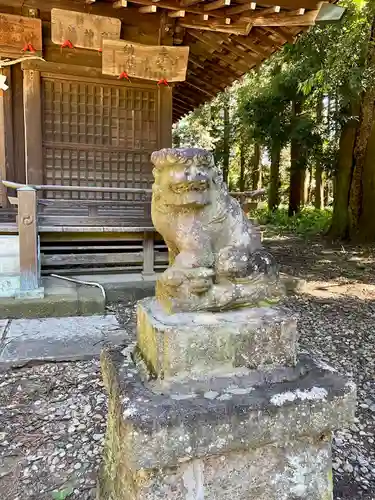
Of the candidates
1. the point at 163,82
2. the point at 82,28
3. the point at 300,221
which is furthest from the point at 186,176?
the point at 300,221

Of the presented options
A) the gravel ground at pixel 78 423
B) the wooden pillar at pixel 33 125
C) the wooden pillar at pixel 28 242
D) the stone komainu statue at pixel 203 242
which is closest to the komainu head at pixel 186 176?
the stone komainu statue at pixel 203 242

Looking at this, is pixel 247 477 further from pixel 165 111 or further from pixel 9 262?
pixel 165 111

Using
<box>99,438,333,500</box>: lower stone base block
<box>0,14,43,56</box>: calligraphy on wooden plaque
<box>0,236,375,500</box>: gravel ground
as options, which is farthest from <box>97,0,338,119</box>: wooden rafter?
<box>99,438,333,500</box>: lower stone base block

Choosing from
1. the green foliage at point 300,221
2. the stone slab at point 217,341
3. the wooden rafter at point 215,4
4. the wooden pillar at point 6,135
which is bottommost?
the green foliage at point 300,221

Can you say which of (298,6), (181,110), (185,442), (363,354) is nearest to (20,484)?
(185,442)

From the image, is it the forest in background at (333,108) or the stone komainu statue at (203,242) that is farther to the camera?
the forest in background at (333,108)

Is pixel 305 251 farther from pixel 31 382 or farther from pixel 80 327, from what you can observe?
pixel 31 382

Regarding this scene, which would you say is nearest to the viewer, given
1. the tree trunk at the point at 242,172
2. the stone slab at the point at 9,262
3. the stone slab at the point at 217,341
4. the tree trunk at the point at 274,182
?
the stone slab at the point at 217,341

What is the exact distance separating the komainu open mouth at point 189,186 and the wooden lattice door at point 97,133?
16.5 feet

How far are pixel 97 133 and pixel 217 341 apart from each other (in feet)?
17.9

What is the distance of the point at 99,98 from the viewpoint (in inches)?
245

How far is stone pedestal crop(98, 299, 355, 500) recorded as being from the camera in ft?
4.74

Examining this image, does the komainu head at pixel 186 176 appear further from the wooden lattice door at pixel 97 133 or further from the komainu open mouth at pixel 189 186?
the wooden lattice door at pixel 97 133

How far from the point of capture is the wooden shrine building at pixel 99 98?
207 inches
